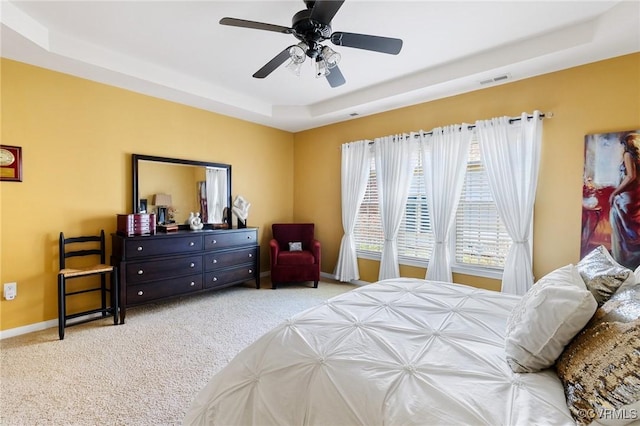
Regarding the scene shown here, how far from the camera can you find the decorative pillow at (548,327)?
3.40ft

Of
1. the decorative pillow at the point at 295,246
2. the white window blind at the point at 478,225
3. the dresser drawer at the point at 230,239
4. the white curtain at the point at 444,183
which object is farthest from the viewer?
the decorative pillow at the point at 295,246

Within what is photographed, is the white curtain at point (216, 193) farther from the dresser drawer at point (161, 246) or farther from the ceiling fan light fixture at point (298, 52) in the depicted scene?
the ceiling fan light fixture at point (298, 52)

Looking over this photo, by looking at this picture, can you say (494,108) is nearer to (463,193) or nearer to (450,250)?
(463,193)

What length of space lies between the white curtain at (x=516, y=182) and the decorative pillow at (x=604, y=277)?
74.7 inches

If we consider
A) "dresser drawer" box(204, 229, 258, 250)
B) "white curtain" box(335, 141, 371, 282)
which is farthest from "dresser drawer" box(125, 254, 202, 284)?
"white curtain" box(335, 141, 371, 282)

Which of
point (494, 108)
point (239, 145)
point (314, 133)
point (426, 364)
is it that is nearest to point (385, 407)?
point (426, 364)

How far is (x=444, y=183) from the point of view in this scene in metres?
3.73

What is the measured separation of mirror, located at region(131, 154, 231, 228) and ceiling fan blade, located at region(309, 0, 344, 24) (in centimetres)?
292

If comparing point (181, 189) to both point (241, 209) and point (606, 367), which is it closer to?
point (241, 209)

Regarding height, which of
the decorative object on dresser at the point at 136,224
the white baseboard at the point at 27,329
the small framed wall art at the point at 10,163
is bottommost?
the white baseboard at the point at 27,329

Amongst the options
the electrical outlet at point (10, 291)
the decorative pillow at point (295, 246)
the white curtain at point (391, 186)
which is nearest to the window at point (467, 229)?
the white curtain at point (391, 186)

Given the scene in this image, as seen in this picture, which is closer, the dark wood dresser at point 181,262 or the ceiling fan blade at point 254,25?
the ceiling fan blade at point 254,25

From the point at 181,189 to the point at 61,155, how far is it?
1.31m

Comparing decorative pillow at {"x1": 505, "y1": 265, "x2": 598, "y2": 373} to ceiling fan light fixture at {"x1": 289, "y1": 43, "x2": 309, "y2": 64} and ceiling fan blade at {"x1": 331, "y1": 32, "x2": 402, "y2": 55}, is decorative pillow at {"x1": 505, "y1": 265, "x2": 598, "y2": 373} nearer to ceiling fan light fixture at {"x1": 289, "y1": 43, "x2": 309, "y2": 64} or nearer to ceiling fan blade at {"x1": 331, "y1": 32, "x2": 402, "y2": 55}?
ceiling fan blade at {"x1": 331, "y1": 32, "x2": 402, "y2": 55}
